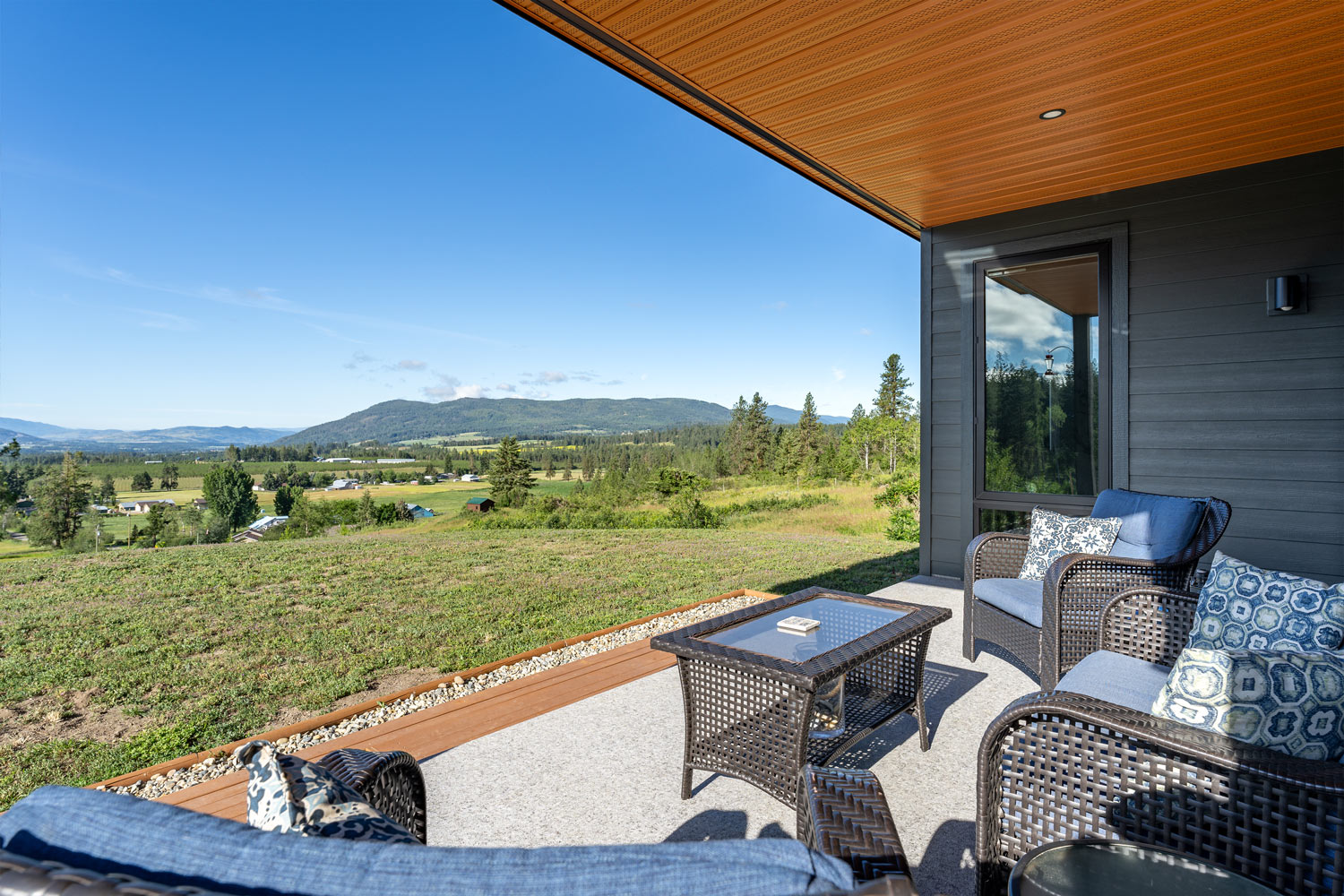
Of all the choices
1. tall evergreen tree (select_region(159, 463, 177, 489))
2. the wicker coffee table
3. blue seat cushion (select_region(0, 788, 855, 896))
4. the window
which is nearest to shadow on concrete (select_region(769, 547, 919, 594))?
the window

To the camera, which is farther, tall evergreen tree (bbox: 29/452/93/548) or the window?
tall evergreen tree (bbox: 29/452/93/548)

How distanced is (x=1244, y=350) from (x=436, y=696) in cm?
477

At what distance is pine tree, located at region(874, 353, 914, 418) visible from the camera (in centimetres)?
1309

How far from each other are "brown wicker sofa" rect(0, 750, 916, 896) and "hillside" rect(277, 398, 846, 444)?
34.3 feet

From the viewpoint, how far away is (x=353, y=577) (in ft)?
22.1

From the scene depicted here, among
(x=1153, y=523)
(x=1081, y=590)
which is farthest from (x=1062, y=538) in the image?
(x=1081, y=590)

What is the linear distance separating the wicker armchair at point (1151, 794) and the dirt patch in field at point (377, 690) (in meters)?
3.24

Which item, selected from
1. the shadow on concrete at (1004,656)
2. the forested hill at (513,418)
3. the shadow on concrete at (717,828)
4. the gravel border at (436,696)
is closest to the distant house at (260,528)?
the forested hill at (513,418)

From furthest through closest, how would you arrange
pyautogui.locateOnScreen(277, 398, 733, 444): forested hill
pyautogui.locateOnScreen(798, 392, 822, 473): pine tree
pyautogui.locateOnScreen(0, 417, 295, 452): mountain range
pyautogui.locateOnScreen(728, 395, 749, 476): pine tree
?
pyautogui.locateOnScreen(728, 395, 749, 476): pine tree, pyautogui.locateOnScreen(798, 392, 822, 473): pine tree, pyautogui.locateOnScreen(277, 398, 733, 444): forested hill, pyautogui.locateOnScreen(0, 417, 295, 452): mountain range

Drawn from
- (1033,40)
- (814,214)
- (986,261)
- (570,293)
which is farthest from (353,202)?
(1033,40)

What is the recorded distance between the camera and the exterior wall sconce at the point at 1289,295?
3688mm

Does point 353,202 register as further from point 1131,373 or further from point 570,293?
point 1131,373

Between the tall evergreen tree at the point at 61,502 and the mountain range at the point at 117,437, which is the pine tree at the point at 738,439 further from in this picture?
the tall evergreen tree at the point at 61,502

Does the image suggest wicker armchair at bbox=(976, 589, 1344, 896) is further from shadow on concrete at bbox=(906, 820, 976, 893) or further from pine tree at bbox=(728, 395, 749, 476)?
pine tree at bbox=(728, 395, 749, 476)
